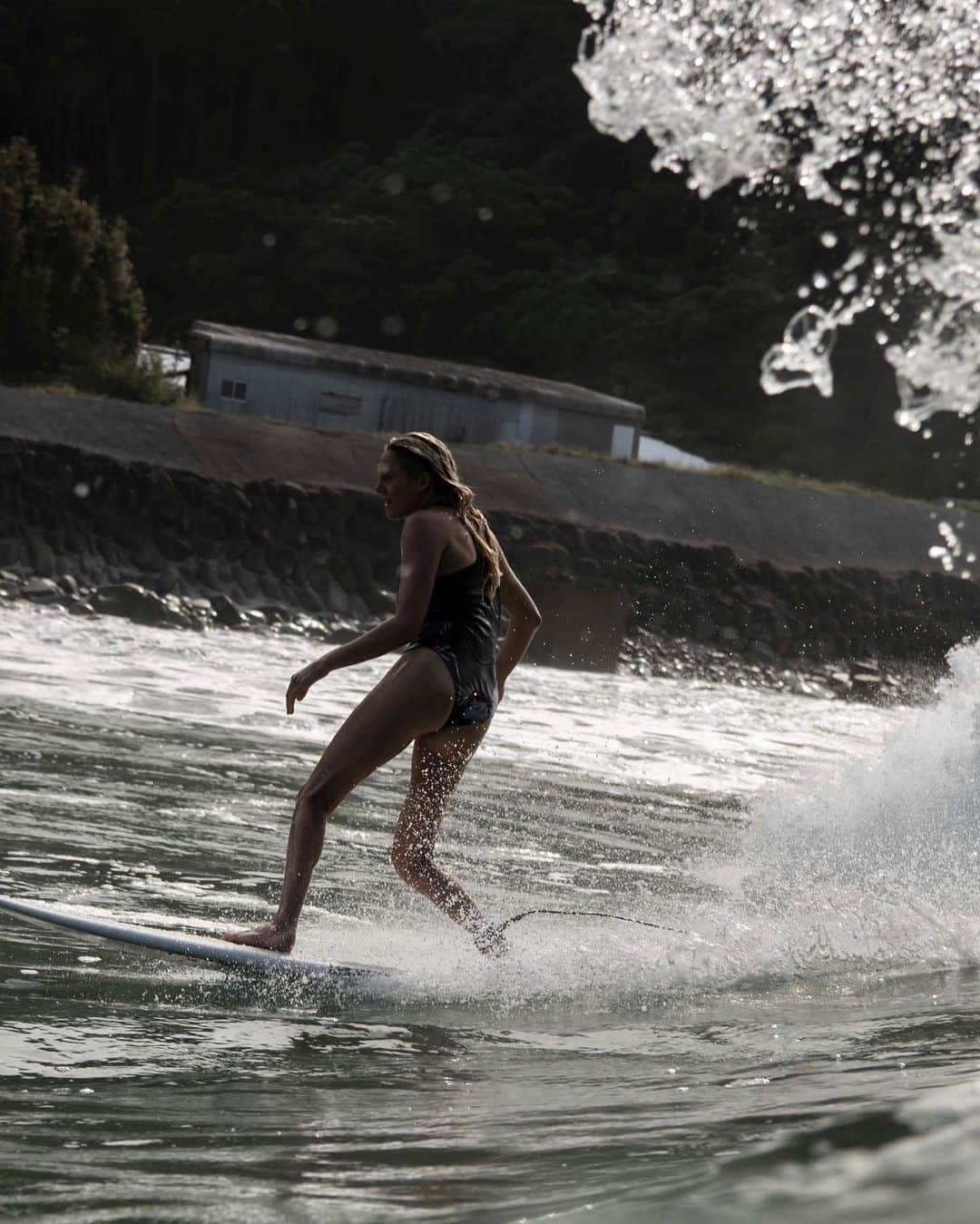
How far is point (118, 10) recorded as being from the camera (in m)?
72.9

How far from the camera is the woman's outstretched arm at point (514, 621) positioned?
5336mm

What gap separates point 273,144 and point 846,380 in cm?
2915

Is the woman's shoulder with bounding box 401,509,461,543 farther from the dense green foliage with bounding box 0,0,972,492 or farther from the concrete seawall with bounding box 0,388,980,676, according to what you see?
the dense green foliage with bounding box 0,0,972,492

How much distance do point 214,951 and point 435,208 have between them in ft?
204

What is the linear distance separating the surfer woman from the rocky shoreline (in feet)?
62.4

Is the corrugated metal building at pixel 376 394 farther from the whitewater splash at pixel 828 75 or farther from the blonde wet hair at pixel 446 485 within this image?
the blonde wet hair at pixel 446 485

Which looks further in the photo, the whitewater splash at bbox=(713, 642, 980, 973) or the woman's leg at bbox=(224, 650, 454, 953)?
the whitewater splash at bbox=(713, 642, 980, 973)

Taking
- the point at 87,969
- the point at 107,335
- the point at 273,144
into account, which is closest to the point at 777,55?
the point at 87,969

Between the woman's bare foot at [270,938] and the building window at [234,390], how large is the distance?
37.3 m

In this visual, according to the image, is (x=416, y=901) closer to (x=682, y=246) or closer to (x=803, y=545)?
(x=803, y=545)

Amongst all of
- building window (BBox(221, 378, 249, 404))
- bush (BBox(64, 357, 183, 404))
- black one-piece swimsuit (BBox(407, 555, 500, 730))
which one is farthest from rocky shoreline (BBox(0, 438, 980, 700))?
black one-piece swimsuit (BBox(407, 555, 500, 730))

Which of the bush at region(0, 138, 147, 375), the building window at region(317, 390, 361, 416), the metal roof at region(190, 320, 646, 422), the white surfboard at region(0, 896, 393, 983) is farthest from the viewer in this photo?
the building window at region(317, 390, 361, 416)

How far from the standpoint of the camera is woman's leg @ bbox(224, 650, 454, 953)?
15.8 ft

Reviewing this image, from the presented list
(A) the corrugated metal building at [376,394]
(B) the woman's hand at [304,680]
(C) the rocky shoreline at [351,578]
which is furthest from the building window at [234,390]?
(B) the woman's hand at [304,680]
